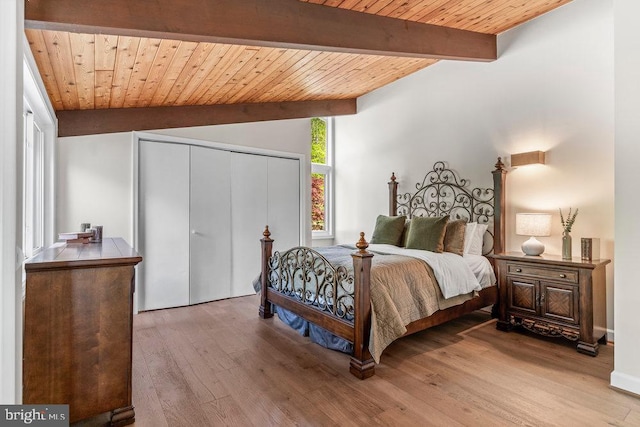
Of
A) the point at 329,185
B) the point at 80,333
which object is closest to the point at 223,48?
the point at 80,333

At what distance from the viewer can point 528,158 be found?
3.52m

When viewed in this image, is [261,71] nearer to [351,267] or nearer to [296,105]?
[296,105]

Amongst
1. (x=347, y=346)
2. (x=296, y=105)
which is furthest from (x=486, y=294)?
(x=296, y=105)

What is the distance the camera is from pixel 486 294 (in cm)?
355

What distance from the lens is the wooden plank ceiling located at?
2.12 metres

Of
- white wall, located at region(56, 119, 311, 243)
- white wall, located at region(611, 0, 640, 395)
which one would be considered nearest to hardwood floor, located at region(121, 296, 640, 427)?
white wall, located at region(611, 0, 640, 395)

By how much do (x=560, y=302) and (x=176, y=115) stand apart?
4.63 m

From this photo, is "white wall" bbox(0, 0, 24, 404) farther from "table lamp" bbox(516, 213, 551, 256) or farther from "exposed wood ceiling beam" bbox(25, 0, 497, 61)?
"table lamp" bbox(516, 213, 551, 256)

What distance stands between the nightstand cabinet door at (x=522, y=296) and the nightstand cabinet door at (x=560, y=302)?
0.06 meters

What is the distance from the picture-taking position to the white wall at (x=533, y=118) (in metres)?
3.16

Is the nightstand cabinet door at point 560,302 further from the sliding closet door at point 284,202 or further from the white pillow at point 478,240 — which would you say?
the sliding closet door at point 284,202

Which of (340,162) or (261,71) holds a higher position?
(261,71)

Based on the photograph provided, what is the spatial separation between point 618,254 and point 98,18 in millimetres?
3687

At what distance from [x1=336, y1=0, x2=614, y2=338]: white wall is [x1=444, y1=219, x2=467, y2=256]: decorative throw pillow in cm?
62
